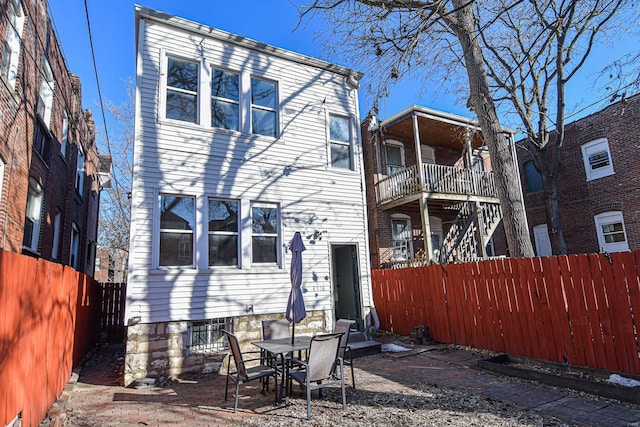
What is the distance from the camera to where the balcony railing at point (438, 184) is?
42.0 ft

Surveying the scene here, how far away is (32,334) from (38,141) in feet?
24.3

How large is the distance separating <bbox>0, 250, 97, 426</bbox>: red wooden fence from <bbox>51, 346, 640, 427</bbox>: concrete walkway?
63 centimetres

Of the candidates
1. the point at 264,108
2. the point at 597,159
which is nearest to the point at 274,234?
the point at 264,108

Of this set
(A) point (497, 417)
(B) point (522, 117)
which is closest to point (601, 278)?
(A) point (497, 417)

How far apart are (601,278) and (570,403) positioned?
2023mm

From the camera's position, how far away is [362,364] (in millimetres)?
7188

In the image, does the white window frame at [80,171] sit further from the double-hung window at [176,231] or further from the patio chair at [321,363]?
the patio chair at [321,363]

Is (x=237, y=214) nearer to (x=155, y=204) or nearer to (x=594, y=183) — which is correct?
Answer: (x=155, y=204)

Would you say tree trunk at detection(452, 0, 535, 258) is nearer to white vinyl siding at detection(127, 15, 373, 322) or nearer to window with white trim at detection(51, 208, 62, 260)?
white vinyl siding at detection(127, 15, 373, 322)

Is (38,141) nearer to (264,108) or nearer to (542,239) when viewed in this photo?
(264,108)

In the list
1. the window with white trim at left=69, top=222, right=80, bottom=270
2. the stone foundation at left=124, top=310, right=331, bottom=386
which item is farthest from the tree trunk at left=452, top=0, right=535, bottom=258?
the window with white trim at left=69, top=222, right=80, bottom=270

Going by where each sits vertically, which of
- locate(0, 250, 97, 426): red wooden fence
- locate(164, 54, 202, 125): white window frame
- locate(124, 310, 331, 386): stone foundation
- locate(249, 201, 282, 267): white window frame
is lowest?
locate(124, 310, 331, 386): stone foundation

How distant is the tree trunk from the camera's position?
24.7 ft

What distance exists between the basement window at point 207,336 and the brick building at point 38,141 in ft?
12.6
